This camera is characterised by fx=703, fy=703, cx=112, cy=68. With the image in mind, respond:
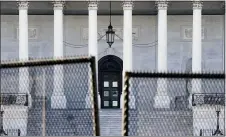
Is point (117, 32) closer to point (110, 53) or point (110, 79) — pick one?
point (110, 53)

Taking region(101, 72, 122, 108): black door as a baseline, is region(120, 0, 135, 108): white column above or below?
above

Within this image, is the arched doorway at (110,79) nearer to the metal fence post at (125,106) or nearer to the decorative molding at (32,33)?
the decorative molding at (32,33)

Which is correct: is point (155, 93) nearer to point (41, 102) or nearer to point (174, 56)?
point (41, 102)

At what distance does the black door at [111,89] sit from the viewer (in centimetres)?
4575

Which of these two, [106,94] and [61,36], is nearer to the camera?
[61,36]

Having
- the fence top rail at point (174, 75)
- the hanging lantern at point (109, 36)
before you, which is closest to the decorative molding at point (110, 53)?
the hanging lantern at point (109, 36)

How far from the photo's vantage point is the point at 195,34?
42.4 m

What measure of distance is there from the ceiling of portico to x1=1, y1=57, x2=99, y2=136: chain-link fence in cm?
3131

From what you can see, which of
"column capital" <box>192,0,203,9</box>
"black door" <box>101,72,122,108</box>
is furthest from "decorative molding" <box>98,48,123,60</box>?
"column capital" <box>192,0,203,9</box>

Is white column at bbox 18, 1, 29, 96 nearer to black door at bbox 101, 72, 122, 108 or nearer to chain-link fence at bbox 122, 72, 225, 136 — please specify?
black door at bbox 101, 72, 122, 108

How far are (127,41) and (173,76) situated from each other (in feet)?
105

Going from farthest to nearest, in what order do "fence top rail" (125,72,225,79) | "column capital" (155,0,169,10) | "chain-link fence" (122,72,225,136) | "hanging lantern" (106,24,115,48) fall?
"column capital" (155,0,169,10) → "hanging lantern" (106,24,115,48) → "chain-link fence" (122,72,225,136) → "fence top rail" (125,72,225,79)

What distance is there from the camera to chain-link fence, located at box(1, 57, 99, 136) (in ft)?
34.9

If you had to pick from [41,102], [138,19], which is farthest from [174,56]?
[41,102]
